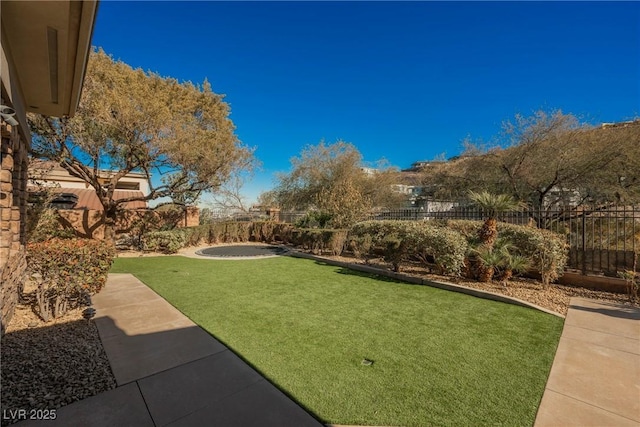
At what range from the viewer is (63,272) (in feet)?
14.7

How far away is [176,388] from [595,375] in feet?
15.5

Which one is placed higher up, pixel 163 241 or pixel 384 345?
pixel 163 241

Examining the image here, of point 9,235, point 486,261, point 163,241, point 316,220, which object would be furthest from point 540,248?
point 163,241

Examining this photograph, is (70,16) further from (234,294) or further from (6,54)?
(234,294)

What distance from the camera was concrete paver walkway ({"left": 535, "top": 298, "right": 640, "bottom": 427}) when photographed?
256 cm

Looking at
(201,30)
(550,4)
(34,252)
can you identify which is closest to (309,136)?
(201,30)

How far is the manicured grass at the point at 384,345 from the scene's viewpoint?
268cm

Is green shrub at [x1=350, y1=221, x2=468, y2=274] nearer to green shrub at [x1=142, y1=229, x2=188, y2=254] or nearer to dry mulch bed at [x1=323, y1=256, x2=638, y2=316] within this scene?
dry mulch bed at [x1=323, y1=256, x2=638, y2=316]

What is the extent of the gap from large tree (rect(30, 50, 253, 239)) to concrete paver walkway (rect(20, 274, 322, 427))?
9304mm

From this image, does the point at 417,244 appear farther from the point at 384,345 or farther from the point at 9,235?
the point at 9,235

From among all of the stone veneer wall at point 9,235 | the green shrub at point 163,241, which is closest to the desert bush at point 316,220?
the green shrub at point 163,241

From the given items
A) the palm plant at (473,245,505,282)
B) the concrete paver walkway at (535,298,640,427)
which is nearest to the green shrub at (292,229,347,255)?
the palm plant at (473,245,505,282)

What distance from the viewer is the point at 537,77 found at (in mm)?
11906

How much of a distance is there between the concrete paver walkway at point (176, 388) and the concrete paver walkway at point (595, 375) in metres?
2.45
